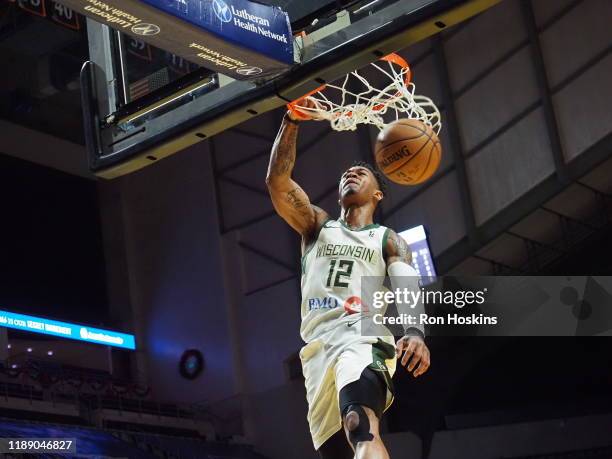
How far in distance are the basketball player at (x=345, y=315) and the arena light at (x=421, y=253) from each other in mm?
9371

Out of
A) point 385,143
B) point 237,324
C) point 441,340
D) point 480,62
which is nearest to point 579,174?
point 480,62

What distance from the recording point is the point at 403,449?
17.5 m

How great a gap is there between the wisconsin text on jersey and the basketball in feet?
3.31

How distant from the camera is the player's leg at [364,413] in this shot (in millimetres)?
3959

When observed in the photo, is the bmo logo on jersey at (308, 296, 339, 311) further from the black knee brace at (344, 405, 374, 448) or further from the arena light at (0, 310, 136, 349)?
the arena light at (0, 310, 136, 349)

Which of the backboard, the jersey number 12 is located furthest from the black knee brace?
the backboard

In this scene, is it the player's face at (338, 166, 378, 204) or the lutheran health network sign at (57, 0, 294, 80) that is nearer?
the lutheran health network sign at (57, 0, 294, 80)

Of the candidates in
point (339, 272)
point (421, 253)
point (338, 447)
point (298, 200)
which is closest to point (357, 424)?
point (338, 447)

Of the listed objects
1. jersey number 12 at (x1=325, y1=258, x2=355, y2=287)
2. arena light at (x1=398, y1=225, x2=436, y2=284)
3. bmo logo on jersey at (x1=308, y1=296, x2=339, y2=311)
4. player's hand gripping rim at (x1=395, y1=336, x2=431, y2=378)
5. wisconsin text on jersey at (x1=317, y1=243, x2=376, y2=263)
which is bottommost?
player's hand gripping rim at (x1=395, y1=336, x2=431, y2=378)

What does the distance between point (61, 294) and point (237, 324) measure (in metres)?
3.98

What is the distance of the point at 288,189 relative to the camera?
473 cm

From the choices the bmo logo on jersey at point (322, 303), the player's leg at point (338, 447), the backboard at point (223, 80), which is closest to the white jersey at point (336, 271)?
the bmo logo on jersey at point (322, 303)

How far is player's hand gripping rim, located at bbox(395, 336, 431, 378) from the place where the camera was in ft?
13.6

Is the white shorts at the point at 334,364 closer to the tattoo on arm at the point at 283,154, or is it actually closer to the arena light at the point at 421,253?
the tattoo on arm at the point at 283,154
